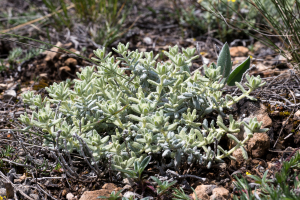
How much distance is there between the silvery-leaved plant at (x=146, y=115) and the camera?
1.95 metres

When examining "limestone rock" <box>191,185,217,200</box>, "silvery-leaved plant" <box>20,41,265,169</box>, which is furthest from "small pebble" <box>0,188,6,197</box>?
"limestone rock" <box>191,185,217,200</box>

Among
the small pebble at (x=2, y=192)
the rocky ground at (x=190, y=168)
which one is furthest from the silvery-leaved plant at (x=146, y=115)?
the small pebble at (x=2, y=192)

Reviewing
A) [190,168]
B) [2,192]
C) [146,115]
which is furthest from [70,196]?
[190,168]

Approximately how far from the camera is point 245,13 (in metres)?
4.41

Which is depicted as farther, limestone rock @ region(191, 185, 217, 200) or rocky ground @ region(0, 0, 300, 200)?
rocky ground @ region(0, 0, 300, 200)

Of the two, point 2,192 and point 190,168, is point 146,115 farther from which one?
point 2,192

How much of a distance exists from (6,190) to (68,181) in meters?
0.43

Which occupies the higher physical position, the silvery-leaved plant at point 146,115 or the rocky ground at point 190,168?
the silvery-leaved plant at point 146,115

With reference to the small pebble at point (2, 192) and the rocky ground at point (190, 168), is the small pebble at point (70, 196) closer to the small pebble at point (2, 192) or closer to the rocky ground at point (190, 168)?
the rocky ground at point (190, 168)

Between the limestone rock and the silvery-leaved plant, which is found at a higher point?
the silvery-leaved plant

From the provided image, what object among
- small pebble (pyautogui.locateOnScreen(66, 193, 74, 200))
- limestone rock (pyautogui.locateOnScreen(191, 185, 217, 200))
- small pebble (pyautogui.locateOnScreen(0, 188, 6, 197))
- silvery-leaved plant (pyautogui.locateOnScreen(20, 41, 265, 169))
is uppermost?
silvery-leaved plant (pyautogui.locateOnScreen(20, 41, 265, 169))

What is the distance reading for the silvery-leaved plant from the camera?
1950 millimetres

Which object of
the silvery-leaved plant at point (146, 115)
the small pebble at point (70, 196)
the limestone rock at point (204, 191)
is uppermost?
the silvery-leaved plant at point (146, 115)

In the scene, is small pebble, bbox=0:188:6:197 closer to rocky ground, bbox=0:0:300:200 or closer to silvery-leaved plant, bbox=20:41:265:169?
rocky ground, bbox=0:0:300:200
